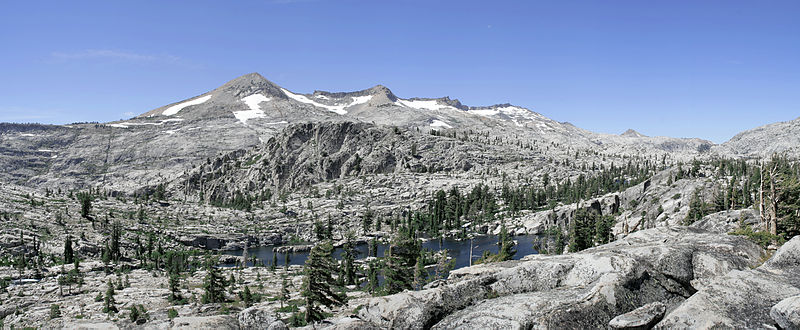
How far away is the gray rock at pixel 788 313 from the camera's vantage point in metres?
13.6

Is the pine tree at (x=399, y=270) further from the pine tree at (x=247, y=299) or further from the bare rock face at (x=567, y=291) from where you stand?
the bare rock face at (x=567, y=291)

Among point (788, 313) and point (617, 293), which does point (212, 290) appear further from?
point (788, 313)

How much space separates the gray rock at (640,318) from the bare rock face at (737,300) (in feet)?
0.96

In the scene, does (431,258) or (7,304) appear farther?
(431,258)

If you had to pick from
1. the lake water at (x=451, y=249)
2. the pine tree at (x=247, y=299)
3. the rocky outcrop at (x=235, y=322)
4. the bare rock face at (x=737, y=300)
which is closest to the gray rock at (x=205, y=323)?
the rocky outcrop at (x=235, y=322)

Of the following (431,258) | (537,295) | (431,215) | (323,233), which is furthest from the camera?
(431,215)

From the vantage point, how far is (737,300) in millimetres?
15906

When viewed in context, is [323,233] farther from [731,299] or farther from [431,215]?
Answer: [731,299]

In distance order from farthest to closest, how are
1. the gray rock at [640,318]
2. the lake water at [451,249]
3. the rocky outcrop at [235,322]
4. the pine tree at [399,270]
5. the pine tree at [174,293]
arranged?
the lake water at [451,249] < the pine tree at [174,293] < the pine tree at [399,270] < the rocky outcrop at [235,322] < the gray rock at [640,318]

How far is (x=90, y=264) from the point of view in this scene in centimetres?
11888

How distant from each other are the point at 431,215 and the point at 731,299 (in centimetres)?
18205

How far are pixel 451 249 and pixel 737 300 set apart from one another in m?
136

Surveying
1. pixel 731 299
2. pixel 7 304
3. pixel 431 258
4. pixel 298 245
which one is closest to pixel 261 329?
pixel 731 299

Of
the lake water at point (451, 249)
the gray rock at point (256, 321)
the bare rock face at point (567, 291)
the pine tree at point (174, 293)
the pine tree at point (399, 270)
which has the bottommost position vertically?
the lake water at point (451, 249)
